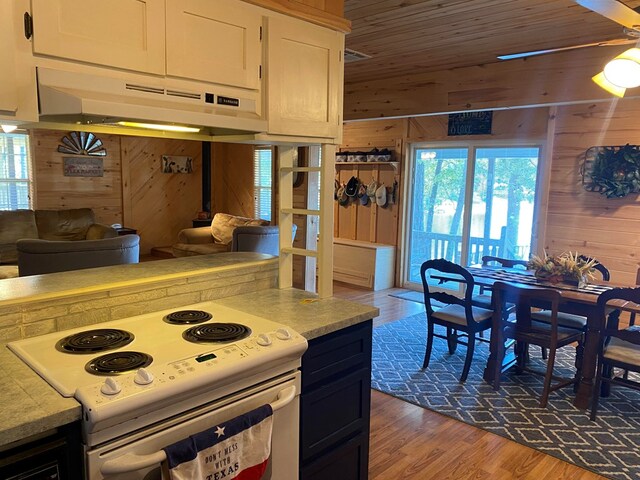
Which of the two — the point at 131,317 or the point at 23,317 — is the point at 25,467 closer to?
the point at 23,317

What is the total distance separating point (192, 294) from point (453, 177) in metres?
4.69

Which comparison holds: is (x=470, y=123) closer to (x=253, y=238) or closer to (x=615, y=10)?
(x=253, y=238)

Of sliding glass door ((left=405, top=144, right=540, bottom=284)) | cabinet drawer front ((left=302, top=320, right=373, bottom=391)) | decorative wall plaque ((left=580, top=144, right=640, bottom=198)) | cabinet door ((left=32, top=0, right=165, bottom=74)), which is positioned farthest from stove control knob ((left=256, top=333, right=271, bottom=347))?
sliding glass door ((left=405, top=144, right=540, bottom=284))

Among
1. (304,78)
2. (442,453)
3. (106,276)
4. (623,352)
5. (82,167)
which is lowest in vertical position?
(442,453)

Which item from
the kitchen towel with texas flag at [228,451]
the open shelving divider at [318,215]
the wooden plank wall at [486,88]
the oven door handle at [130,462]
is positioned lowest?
the kitchen towel with texas flag at [228,451]

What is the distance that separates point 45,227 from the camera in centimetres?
628

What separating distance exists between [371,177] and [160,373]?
580cm

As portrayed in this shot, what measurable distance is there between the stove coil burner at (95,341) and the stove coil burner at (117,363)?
0.25 feet

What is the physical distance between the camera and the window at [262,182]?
798 cm

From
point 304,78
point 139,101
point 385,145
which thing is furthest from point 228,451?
point 385,145

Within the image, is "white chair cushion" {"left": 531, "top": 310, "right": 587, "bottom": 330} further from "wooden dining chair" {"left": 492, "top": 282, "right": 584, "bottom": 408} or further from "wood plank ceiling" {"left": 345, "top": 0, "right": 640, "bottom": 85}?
"wood plank ceiling" {"left": 345, "top": 0, "right": 640, "bottom": 85}

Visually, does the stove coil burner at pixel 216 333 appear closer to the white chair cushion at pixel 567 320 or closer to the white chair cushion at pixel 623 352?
the white chair cushion at pixel 623 352

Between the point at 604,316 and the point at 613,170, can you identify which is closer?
the point at 604,316

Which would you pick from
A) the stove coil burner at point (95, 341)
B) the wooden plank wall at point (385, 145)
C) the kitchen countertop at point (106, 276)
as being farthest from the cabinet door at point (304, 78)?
the wooden plank wall at point (385, 145)
